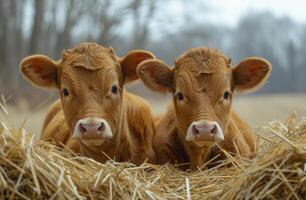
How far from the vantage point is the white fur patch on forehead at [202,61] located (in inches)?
193

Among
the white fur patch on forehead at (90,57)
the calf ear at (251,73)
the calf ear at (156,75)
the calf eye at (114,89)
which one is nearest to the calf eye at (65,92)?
the white fur patch on forehead at (90,57)

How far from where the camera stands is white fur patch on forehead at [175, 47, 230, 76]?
4.91m

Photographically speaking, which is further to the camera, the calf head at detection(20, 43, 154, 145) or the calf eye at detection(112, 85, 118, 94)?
the calf eye at detection(112, 85, 118, 94)

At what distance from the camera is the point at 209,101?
4.74 metres

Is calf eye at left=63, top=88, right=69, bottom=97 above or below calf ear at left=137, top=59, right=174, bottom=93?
below

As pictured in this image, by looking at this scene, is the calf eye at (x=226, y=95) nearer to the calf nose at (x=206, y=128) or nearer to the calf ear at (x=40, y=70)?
the calf nose at (x=206, y=128)

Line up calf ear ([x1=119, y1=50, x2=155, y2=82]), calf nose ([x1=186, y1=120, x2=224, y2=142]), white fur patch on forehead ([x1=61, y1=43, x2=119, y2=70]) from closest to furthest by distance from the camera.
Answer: calf nose ([x1=186, y1=120, x2=224, y2=142]) → white fur patch on forehead ([x1=61, y1=43, x2=119, y2=70]) → calf ear ([x1=119, y1=50, x2=155, y2=82])

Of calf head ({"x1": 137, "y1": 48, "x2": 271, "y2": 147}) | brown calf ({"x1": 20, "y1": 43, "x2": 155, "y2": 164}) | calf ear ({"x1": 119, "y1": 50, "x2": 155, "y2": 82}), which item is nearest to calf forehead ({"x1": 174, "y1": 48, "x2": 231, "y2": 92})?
calf head ({"x1": 137, "y1": 48, "x2": 271, "y2": 147})

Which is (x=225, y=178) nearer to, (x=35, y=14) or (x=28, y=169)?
(x=28, y=169)

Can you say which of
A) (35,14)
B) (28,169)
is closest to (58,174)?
(28,169)

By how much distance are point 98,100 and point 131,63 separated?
72 cm

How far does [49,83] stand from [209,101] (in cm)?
163

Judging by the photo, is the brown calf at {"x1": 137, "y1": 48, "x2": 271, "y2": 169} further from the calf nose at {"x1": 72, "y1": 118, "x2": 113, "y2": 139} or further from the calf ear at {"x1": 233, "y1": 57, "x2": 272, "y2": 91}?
the calf nose at {"x1": 72, "y1": 118, "x2": 113, "y2": 139}

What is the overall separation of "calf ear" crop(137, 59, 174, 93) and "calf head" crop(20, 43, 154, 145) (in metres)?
0.15
